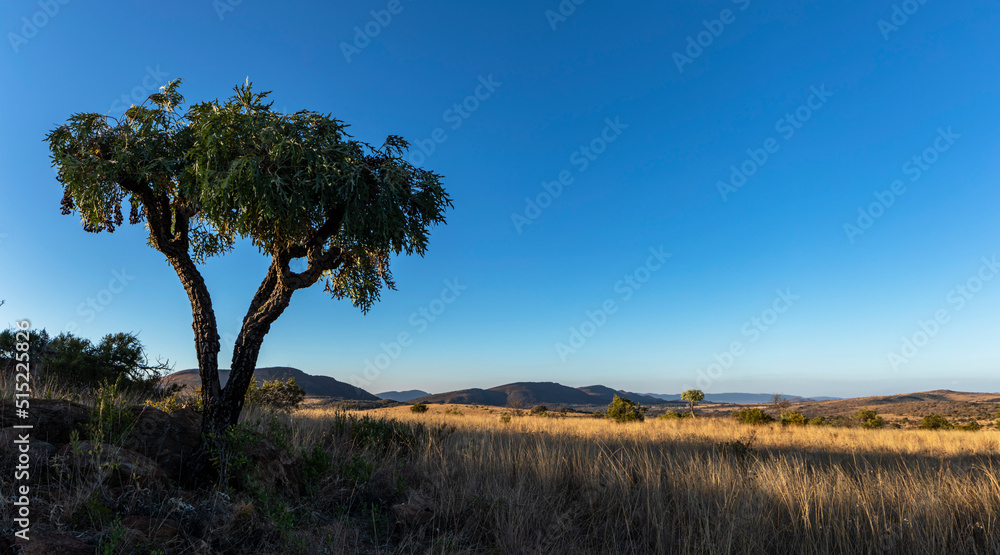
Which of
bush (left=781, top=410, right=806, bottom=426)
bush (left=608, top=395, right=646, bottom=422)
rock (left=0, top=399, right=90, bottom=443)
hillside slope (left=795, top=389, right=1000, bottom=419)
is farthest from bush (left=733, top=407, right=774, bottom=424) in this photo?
hillside slope (left=795, top=389, right=1000, bottom=419)

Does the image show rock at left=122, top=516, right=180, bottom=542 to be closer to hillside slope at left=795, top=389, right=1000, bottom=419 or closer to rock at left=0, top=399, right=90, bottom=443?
rock at left=0, top=399, right=90, bottom=443

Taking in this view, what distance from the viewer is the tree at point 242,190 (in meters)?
6.75

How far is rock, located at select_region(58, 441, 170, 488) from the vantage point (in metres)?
4.53

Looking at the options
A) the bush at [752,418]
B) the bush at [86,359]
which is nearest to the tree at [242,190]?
the bush at [86,359]

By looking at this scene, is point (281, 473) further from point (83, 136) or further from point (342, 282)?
point (83, 136)

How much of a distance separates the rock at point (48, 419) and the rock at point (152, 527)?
7.68 feet

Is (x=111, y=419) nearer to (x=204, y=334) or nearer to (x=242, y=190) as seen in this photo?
(x=204, y=334)

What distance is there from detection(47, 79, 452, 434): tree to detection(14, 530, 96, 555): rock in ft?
9.32

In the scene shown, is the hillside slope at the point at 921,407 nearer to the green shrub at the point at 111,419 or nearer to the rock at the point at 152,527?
the rock at the point at 152,527

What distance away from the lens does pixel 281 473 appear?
237 inches

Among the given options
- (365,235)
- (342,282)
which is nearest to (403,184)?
(365,235)

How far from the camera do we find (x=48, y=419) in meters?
5.68

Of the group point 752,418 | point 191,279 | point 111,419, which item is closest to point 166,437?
point 111,419

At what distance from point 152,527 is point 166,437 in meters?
2.89
